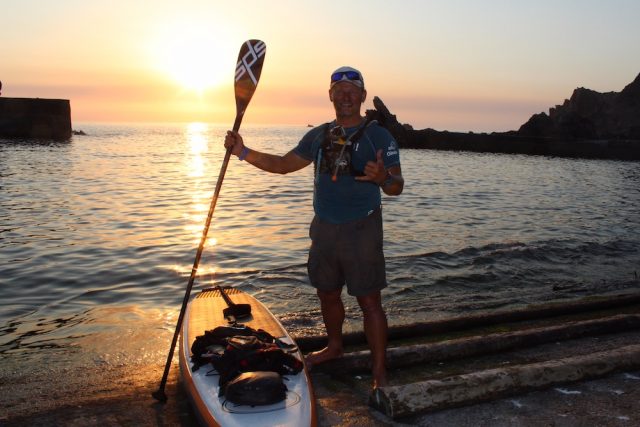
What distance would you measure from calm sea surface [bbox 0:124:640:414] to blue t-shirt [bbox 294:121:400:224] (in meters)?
3.13

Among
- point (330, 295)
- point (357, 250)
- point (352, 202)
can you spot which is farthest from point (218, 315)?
point (352, 202)

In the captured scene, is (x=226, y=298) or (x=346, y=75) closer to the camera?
(x=346, y=75)

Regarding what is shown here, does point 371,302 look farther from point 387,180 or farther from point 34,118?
point 34,118

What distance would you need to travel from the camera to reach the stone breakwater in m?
64.8

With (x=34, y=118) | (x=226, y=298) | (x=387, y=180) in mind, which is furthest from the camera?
(x=34, y=118)

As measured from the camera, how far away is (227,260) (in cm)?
1363

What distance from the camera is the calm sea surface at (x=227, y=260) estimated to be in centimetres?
838

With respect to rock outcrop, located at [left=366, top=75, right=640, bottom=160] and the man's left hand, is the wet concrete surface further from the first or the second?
rock outcrop, located at [left=366, top=75, right=640, bottom=160]

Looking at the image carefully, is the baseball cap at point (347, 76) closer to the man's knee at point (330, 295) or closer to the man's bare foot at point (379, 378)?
the man's knee at point (330, 295)

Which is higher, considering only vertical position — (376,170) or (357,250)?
(376,170)

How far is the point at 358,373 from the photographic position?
571 cm

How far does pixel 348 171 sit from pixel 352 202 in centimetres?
28

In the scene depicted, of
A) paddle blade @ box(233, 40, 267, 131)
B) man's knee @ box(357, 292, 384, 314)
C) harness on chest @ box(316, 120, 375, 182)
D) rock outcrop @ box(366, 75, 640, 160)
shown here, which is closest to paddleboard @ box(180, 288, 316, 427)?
man's knee @ box(357, 292, 384, 314)

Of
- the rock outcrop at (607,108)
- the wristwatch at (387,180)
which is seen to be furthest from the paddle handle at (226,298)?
the rock outcrop at (607,108)
